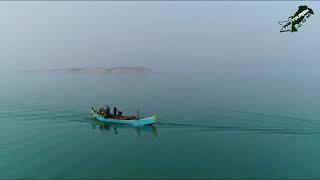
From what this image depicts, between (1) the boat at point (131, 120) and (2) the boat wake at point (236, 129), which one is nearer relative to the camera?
(1) the boat at point (131, 120)

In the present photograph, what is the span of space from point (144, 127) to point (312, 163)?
31.6 metres

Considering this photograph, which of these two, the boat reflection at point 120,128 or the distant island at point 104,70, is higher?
the distant island at point 104,70

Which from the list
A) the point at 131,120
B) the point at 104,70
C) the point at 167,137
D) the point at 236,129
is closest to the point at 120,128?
the point at 131,120

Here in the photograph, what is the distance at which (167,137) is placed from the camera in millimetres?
65438

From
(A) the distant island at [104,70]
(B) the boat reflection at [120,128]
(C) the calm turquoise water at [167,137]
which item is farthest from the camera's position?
(A) the distant island at [104,70]

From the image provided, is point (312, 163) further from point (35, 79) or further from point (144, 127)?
point (35, 79)

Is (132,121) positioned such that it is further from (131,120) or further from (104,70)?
(104,70)

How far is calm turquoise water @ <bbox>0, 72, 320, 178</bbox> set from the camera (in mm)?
51156

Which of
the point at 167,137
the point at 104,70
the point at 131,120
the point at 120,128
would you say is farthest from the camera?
the point at 104,70

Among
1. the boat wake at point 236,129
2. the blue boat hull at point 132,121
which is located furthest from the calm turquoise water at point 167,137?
the blue boat hull at point 132,121

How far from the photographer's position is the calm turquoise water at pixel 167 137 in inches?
2014

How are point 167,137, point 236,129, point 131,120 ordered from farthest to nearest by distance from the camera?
point 236,129 < point 131,120 < point 167,137

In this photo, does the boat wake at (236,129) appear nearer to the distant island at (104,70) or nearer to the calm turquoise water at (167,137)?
the calm turquoise water at (167,137)

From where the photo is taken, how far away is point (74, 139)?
64625 millimetres
